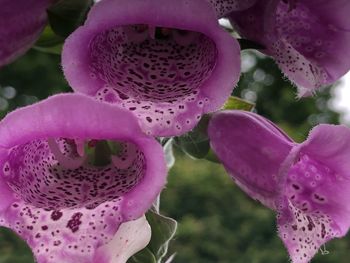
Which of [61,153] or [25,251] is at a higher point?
[61,153]

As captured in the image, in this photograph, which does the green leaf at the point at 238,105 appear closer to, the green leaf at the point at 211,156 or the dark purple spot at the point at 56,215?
the green leaf at the point at 211,156

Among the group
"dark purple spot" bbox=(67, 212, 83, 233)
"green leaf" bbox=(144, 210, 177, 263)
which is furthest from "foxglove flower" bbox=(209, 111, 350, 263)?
"dark purple spot" bbox=(67, 212, 83, 233)

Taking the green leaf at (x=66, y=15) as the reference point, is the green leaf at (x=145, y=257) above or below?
below

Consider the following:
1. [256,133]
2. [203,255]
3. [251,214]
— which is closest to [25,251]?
[203,255]

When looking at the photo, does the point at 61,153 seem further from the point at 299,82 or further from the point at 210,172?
the point at 210,172

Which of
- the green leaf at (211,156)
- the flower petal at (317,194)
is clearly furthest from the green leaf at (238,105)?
the flower petal at (317,194)

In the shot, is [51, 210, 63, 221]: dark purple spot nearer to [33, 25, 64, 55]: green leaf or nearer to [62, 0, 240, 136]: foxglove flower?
[62, 0, 240, 136]: foxglove flower
